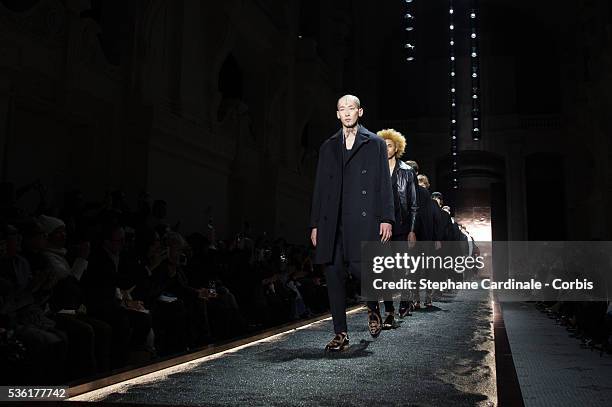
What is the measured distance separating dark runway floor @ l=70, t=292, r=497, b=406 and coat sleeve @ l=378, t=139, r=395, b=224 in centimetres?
88

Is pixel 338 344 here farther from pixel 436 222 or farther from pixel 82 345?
pixel 436 222

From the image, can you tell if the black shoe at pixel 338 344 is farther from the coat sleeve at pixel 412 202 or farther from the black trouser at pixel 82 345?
the coat sleeve at pixel 412 202

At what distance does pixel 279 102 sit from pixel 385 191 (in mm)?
12911

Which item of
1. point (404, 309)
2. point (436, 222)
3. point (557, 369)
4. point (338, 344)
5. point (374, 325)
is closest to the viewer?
point (338, 344)

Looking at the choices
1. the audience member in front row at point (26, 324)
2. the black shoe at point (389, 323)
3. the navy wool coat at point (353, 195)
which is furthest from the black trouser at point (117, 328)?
the black shoe at point (389, 323)

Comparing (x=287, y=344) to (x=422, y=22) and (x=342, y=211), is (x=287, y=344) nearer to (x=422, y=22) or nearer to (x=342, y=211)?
(x=342, y=211)

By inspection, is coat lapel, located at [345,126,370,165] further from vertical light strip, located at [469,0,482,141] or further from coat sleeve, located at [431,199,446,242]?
vertical light strip, located at [469,0,482,141]

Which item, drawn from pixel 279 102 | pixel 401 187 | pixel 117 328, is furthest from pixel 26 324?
pixel 279 102

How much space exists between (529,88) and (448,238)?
2072cm

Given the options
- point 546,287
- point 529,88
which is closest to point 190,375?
point 546,287

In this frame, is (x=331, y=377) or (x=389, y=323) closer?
(x=331, y=377)

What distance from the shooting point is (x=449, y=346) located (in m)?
4.15

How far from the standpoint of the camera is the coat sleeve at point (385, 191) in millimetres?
4004

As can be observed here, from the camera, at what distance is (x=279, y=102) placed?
653 inches
